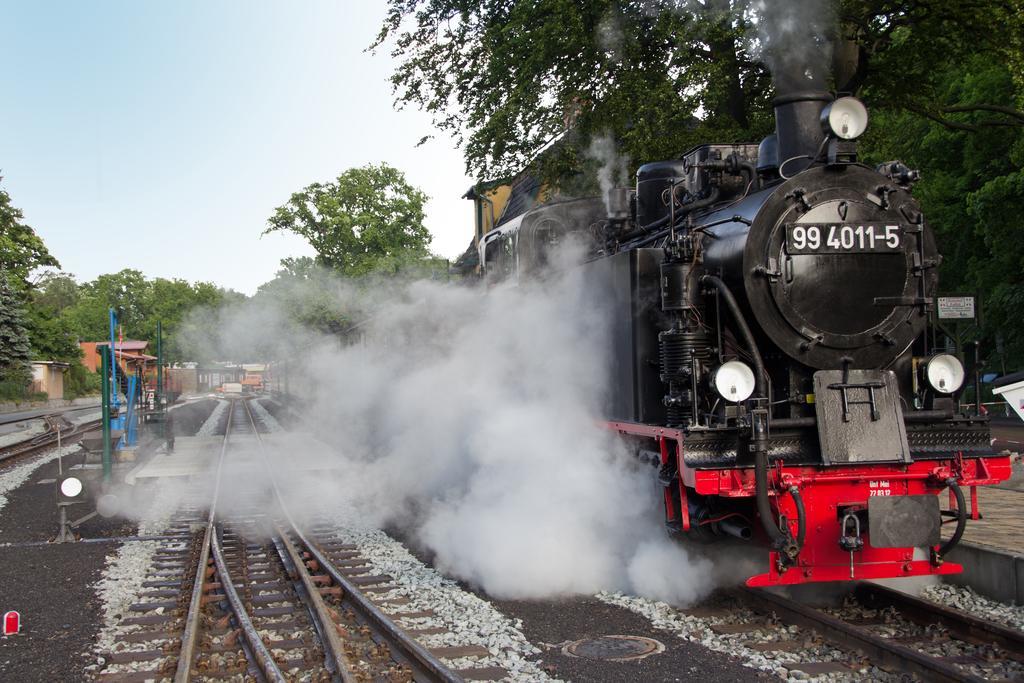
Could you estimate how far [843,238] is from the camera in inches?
224

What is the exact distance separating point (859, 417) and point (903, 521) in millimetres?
667

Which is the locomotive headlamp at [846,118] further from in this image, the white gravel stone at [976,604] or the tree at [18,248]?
the tree at [18,248]

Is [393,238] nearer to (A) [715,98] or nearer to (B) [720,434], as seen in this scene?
(A) [715,98]

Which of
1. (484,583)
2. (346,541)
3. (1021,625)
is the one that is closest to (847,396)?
(1021,625)

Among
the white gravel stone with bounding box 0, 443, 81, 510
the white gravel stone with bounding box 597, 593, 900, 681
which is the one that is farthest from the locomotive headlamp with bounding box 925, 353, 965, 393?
the white gravel stone with bounding box 0, 443, 81, 510

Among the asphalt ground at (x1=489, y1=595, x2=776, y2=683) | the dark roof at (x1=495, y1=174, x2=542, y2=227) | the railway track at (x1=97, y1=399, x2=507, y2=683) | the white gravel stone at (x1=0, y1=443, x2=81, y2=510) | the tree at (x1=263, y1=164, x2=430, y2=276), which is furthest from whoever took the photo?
the tree at (x1=263, y1=164, x2=430, y2=276)

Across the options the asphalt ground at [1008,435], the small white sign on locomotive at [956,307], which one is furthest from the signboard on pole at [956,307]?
the asphalt ground at [1008,435]

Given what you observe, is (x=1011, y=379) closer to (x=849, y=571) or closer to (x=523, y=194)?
(x=849, y=571)

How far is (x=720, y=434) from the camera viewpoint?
5488 millimetres

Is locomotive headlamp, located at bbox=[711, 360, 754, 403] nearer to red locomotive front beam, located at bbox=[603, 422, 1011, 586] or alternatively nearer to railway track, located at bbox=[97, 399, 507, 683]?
red locomotive front beam, located at bbox=[603, 422, 1011, 586]

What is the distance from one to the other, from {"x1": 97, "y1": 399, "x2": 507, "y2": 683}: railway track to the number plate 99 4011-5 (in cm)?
316

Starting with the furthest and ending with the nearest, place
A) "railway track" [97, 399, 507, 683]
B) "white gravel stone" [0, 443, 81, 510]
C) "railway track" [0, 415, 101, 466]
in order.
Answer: "railway track" [0, 415, 101, 466], "white gravel stone" [0, 443, 81, 510], "railway track" [97, 399, 507, 683]

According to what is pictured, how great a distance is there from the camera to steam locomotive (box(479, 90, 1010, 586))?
541cm

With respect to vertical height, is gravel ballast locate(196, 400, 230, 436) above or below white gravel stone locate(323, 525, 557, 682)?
above
